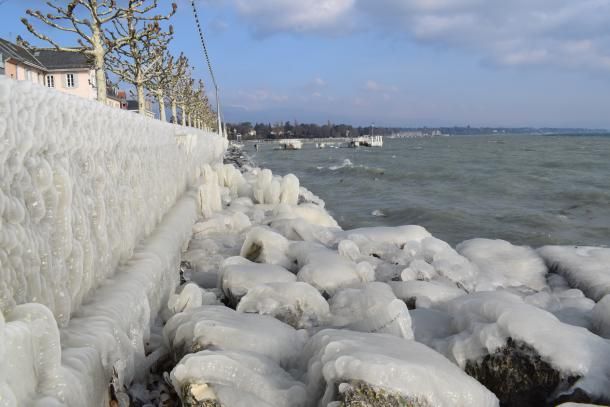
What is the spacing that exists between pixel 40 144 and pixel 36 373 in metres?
0.95

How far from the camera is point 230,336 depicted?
2641mm

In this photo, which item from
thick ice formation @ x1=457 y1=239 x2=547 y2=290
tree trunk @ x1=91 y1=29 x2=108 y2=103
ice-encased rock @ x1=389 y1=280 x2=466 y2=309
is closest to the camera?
ice-encased rock @ x1=389 y1=280 x2=466 y2=309

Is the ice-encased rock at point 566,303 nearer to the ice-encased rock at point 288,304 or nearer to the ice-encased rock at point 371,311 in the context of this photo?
the ice-encased rock at point 371,311

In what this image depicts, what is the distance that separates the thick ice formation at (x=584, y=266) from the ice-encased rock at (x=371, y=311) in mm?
2685

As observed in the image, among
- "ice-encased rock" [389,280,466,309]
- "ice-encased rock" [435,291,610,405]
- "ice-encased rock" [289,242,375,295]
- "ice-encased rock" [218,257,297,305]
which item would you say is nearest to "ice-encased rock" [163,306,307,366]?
"ice-encased rock" [218,257,297,305]

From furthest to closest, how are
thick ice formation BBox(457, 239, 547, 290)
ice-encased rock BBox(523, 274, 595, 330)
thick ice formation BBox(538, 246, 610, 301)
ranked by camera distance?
thick ice formation BBox(457, 239, 547, 290) → thick ice formation BBox(538, 246, 610, 301) → ice-encased rock BBox(523, 274, 595, 330)

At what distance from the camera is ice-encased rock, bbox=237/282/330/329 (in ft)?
11.3

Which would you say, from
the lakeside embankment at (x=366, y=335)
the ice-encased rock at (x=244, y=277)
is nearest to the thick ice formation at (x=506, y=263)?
the lakeside embankment at (x=366, y=335)

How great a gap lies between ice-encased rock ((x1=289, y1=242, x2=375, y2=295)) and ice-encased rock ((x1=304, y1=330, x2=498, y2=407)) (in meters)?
1.76

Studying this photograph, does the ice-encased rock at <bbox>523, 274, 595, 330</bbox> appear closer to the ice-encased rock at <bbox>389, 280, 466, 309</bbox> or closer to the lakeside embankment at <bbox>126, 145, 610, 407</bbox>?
the lakeside embankment at <bbox>126, 145, 610, 407</bbox>

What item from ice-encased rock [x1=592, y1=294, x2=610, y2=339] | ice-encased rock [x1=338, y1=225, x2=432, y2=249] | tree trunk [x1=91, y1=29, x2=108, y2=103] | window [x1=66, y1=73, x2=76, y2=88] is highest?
window [x1=66, y1=73, x2=76, y2=88]

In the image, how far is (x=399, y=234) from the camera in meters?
6.45

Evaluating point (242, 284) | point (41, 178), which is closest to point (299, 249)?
point (242, 284)

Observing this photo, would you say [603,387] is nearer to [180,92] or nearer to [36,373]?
[36,373]
